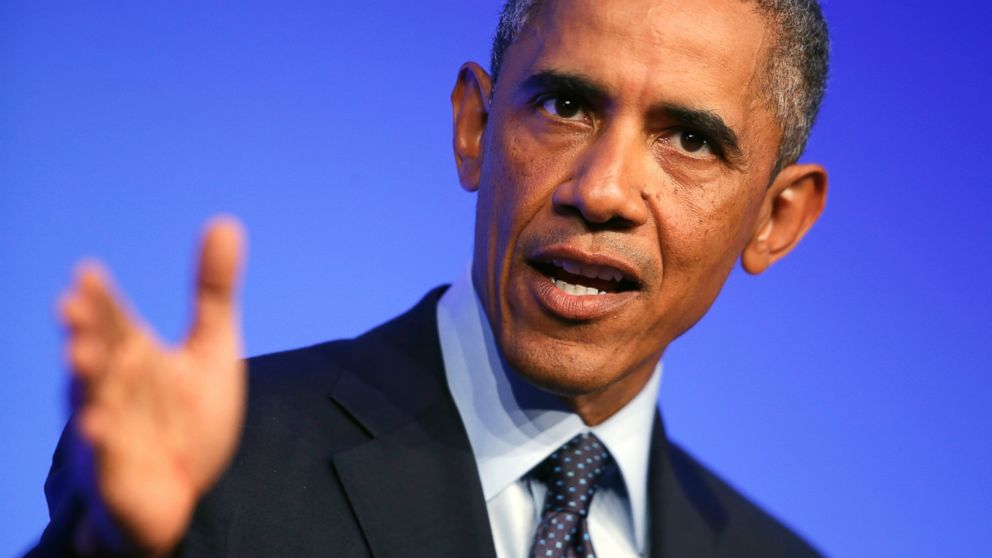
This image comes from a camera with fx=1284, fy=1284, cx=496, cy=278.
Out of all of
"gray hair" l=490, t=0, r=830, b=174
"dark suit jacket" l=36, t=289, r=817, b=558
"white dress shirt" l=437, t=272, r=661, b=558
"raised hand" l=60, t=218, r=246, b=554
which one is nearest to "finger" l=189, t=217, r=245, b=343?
"raised hand" l=60, t=218, r=246, b=554

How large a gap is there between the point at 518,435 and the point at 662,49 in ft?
1.99

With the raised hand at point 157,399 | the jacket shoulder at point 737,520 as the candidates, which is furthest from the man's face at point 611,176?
the raised hand at point 157,399

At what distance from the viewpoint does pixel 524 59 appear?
1.95 meters

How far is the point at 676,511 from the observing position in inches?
84.2

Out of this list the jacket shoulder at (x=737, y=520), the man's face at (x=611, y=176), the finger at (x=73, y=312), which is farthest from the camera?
the jacket shoulder at (x=737, y=520)

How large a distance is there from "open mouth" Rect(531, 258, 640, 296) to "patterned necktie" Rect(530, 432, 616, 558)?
264 millimetres

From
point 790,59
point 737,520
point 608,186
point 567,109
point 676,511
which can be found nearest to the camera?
point 608,186

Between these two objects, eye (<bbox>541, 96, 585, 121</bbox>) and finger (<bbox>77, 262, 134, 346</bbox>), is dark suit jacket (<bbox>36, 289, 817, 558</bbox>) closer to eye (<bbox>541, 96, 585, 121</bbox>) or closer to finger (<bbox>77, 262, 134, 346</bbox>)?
eye (<bbox>541, 96, 585, 121</bbox>)

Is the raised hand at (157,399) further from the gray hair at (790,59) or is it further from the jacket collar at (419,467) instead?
the gray hair at (790,59)

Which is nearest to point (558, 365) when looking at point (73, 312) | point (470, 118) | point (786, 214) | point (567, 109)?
point (567, 109)

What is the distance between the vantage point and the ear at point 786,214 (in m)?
2.15

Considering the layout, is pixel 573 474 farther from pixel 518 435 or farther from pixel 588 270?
pixel 588 270

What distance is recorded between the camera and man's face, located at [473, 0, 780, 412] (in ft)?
5.93

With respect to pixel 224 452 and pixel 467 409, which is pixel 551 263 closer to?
pixel 467 409
